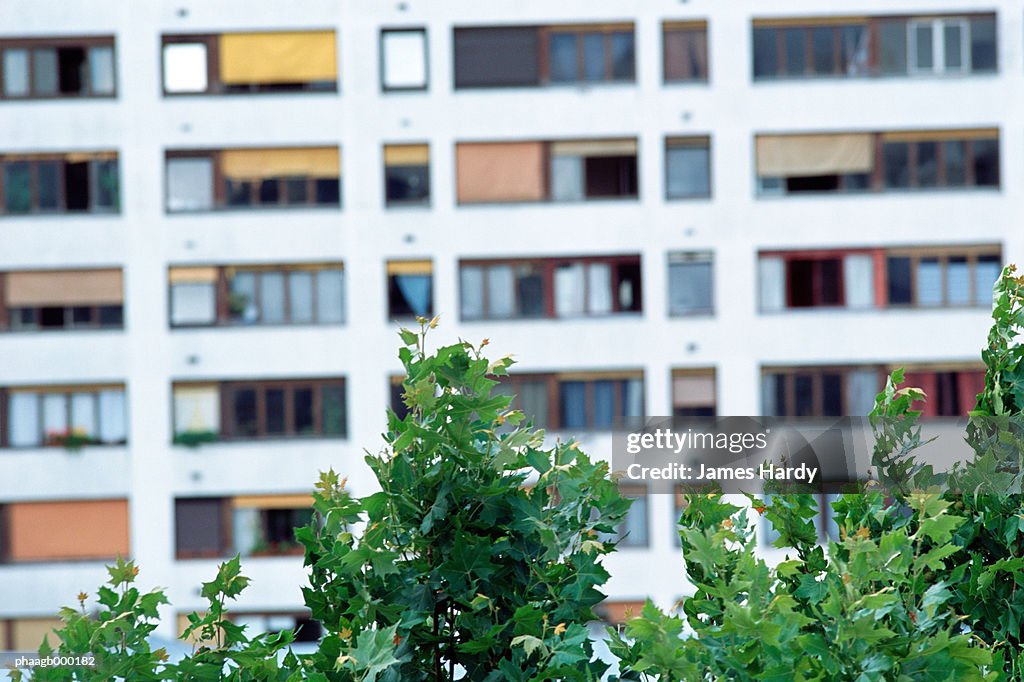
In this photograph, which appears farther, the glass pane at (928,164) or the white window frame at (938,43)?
the glass pane at (928,164)

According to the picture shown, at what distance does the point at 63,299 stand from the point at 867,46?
566 inches

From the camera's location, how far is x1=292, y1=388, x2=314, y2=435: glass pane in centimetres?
2091

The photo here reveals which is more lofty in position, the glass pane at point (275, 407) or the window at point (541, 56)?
the window at point (541, 56)

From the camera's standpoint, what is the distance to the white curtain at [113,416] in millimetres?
20984

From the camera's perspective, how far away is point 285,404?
20.9 m

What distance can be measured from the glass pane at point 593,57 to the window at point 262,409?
6.78m

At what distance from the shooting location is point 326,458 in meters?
21.0

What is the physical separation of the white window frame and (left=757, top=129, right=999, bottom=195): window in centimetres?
106

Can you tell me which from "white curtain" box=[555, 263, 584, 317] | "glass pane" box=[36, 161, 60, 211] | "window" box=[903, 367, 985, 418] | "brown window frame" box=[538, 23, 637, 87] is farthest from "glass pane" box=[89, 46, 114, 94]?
"window" box=[903, 367, 985, 418]

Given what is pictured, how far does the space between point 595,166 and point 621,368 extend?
11.4 feet

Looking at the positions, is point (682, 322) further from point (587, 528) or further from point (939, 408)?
point (587, 528)

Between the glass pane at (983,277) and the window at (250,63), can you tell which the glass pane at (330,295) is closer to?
the window at (250,63)

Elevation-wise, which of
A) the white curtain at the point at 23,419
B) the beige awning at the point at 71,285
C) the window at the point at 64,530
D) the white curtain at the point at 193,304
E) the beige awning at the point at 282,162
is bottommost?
the window at the point at 64,530

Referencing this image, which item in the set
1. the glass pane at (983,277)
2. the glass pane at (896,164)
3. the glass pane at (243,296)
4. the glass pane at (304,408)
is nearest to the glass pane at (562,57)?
the glass pane at (896,164)
